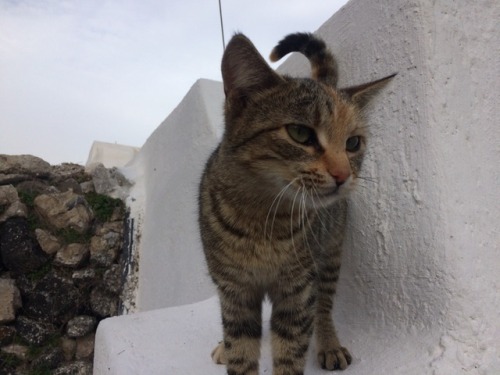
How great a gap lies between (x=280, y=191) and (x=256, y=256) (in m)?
0.28

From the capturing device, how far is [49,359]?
12.6ft

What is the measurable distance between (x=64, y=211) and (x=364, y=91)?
3463mm

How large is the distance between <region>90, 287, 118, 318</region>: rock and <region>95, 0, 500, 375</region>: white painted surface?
2042mm

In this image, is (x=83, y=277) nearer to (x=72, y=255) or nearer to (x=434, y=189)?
(x=72, y=255)

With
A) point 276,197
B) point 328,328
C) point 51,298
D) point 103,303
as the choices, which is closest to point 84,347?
point 103,303

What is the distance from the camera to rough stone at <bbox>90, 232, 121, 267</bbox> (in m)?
4.15

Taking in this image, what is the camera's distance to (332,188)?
4.64 feet

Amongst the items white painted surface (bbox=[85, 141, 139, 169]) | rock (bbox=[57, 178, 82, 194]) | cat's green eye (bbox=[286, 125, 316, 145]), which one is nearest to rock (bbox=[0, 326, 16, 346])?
rock (bbox=[57, 178, 82, 194])

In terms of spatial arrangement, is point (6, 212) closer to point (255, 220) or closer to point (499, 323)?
point (255, 220)

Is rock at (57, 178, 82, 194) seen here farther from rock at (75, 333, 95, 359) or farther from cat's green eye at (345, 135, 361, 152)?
cat's green eye at (345, 135, 361, 152)

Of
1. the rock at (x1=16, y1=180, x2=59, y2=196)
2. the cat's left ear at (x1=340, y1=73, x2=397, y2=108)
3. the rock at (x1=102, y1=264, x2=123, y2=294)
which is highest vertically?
the rock at (x1=16, y1=180, x2=59, y2=196)

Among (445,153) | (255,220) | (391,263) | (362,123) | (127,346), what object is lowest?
(127,346)

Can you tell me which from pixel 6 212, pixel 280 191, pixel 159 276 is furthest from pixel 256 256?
pixel 6 212

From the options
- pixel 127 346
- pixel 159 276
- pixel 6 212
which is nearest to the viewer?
pixel 127 346
